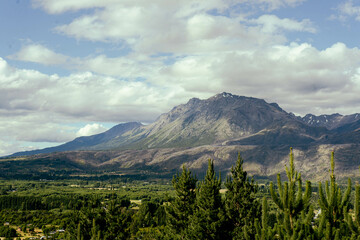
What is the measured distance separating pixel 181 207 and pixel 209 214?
1030 cm

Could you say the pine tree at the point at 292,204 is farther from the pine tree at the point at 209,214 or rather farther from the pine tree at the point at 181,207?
the pine tree at the point at 181,207

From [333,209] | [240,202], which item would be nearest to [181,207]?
[240,202]

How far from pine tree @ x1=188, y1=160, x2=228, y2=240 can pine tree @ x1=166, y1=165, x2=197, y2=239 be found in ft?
15.1

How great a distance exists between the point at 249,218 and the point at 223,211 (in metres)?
4.84

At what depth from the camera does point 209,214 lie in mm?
53250

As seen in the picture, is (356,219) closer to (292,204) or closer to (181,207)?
(292,204)

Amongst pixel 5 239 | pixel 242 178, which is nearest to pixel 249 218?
pixel 242 178

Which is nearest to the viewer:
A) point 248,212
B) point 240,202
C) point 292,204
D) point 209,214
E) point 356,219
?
point 292,204

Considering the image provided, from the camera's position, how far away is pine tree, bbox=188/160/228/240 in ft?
170

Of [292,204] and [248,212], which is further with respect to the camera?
[248,212]

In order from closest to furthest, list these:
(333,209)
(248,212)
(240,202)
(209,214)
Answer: (333,209)
(209,214)
(248,212)
(240,202)

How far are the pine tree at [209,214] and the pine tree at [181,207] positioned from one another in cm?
461

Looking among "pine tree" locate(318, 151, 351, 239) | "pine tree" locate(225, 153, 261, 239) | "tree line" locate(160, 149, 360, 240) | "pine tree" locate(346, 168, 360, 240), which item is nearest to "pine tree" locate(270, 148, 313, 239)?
"tree line" locate(160, 149, 360, 240)

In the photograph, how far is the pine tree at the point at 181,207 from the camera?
61344mm
